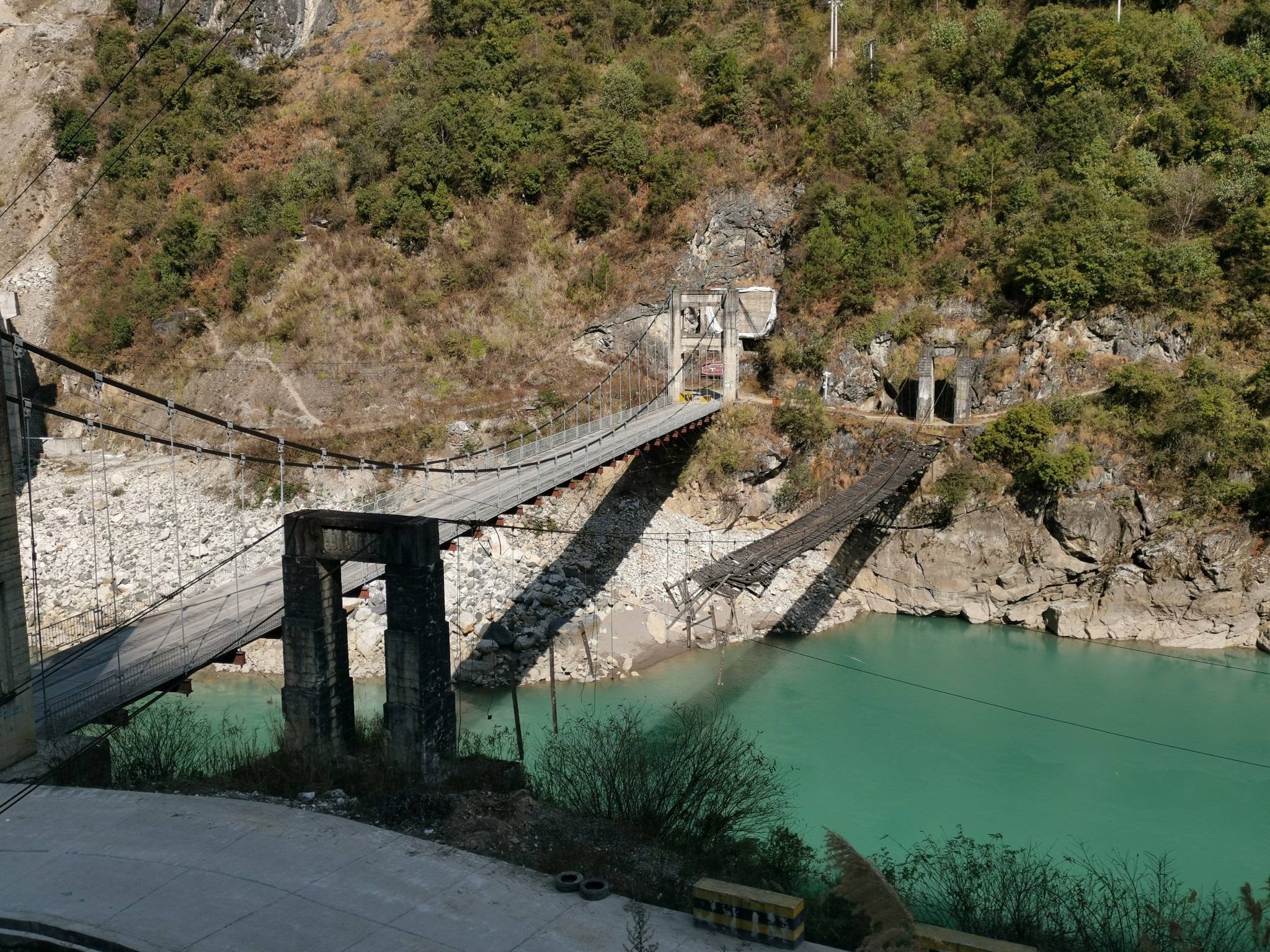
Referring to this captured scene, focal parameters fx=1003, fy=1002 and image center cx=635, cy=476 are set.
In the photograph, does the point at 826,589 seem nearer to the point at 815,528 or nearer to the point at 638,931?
the point at 815,528

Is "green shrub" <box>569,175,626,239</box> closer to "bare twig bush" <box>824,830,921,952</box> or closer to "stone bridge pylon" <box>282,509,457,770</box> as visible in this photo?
"stone bridge pylon" <box>282,509,457,770</box>

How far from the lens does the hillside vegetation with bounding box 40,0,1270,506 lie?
1862cm

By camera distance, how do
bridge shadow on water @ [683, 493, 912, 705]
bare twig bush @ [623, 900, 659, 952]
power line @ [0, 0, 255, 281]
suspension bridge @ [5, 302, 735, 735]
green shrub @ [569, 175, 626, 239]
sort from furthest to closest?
power line @ [0, 0, 255, 281] < green shrub @ [569, 175, 626, 239] < bridge shadow on water @ [683, 493, 912, 705] < suspension bridge @ [5, 302, 735, 735] < bare twig bush @ [623, 900, 659, 952]

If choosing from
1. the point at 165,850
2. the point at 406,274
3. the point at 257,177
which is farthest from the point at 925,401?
the point at 257,177

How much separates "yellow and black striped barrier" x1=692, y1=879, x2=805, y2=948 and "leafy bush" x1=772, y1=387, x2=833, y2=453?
1365 cm

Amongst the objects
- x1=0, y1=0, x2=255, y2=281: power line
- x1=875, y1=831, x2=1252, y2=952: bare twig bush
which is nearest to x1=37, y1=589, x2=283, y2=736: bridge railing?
x1=875, y1=831, x2=1252, y2=952: bare twig bush

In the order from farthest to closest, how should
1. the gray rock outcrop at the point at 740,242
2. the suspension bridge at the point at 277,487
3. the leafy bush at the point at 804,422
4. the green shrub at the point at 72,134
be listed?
the green shrub at the point at 72,134 → the gray rock outcrop at the point at 740,242 → the leafy bush at the point at 804,422 → the suspension bridge at the point at 277,487

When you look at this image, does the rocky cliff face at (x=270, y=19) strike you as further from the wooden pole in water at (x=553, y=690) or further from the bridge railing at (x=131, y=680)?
the bridge railing at (x=131, y=680)

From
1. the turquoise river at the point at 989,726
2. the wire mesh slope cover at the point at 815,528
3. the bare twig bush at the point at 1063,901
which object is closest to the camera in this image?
the bare twig bush at the point at 1063,901

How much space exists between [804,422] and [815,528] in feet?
14.4

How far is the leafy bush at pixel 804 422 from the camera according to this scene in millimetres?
19438

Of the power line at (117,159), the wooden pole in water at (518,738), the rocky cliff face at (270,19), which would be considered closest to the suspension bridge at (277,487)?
the wooden pole in water at (518,738)

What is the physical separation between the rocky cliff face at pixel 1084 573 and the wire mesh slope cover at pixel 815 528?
124 cm

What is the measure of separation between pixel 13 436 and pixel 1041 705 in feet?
71.4
